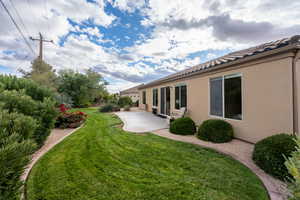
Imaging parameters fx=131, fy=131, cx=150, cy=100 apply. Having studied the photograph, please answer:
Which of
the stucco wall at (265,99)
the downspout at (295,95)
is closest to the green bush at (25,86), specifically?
the stucco wall at (265,99)

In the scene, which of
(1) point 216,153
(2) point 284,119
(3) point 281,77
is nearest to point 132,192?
(1) point 216,153

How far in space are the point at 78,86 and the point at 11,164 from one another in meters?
22.1

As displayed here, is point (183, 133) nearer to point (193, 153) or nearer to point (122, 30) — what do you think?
point (193, 153)

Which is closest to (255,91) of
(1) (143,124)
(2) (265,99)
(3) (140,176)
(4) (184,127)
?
(2) (265,99)

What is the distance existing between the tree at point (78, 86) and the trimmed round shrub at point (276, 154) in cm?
2206

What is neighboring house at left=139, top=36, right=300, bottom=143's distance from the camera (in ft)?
11.6

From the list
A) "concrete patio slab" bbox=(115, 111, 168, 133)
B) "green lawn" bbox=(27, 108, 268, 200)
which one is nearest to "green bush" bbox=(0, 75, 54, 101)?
"green lawn" bbox=(27, 108, 268, 200)

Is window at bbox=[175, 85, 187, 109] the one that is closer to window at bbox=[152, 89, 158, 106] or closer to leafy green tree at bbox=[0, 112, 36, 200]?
window at bbox=[152, 89, 158, 106]

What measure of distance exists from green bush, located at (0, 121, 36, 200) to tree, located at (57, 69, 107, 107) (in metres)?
21.2

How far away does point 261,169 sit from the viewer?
119 inches

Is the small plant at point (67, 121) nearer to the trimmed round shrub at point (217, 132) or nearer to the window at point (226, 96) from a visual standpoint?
the trimmed round shrub at point (217, 132)

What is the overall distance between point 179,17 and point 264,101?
6.56m

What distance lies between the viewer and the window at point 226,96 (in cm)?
492

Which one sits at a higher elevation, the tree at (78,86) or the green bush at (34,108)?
the tree at (78,86)
